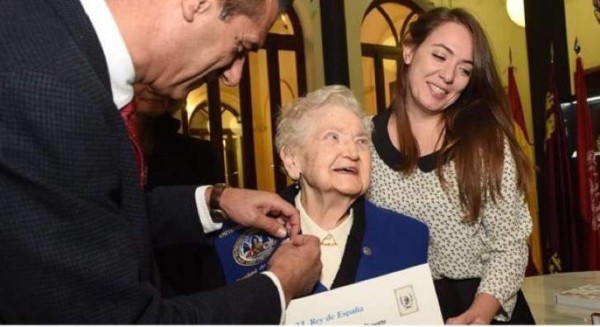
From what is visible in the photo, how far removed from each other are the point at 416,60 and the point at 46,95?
149 cm

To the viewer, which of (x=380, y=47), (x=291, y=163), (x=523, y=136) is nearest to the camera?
(x=291, y=163)

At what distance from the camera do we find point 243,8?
3.63 ft

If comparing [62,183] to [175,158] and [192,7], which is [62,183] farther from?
[175,158]

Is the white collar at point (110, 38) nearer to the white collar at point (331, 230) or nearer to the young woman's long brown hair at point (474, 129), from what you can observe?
the white collar at point (331, 230)

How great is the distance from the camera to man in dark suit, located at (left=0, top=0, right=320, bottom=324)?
818 mm

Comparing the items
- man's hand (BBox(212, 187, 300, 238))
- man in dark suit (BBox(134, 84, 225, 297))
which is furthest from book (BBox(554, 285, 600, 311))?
man in dark suit (BBox(134, 84, 225, 297))

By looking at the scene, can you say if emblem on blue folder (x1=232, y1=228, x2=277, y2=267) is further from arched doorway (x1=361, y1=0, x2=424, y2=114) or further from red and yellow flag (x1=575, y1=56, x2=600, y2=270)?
arched doorway (x1=361, y1=0, x2=424, y2=114)

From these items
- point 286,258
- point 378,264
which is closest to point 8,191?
point 286,258

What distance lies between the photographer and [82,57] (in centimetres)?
89

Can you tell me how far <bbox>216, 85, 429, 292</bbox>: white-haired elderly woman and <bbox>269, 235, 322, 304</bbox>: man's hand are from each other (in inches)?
12.2

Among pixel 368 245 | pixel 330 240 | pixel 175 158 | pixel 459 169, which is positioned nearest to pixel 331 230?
pixel 330 240

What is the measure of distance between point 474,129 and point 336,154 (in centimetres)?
47

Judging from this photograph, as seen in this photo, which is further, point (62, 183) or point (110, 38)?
point (110, 38)

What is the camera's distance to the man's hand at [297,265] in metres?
1.24
